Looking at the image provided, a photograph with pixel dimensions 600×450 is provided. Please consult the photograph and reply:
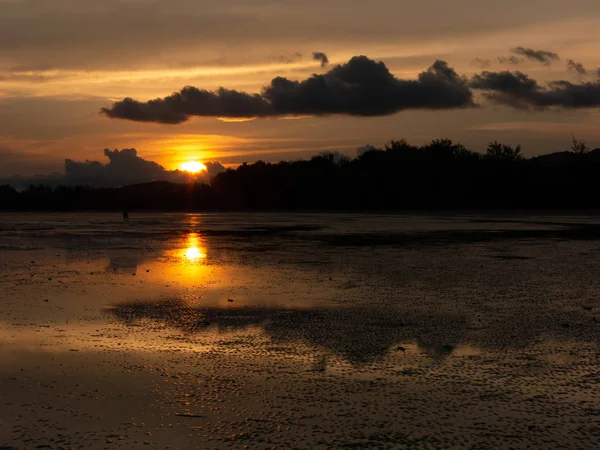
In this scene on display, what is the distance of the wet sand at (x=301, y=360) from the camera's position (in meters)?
5.71

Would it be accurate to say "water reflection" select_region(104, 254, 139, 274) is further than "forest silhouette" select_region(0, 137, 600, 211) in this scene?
No

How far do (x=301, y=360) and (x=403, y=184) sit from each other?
100 meters

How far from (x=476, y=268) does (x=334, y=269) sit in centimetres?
382

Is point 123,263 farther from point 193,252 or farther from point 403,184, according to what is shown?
point 403,184

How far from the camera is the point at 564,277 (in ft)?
52.8

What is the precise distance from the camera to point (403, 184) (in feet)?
351

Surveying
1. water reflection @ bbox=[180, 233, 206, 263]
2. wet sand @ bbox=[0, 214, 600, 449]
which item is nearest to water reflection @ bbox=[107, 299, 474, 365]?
wet sand @ bbox=[0, 214, 600, 449]

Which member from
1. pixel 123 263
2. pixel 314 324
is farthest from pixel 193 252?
pixel 314 324

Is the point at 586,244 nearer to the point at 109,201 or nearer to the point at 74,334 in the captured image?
the point at 74,334

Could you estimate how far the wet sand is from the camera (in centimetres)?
571

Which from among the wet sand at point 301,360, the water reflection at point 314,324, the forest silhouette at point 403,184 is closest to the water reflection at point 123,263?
the wet sand at point 301,360

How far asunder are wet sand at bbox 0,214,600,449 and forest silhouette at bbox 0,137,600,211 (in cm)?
8235

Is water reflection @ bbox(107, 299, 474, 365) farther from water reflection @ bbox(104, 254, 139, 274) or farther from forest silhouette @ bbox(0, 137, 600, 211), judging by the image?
forest silhouette @ bbox(0, 137, 600, 211)

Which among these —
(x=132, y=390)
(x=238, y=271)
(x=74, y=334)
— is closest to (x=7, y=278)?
(x=238, y=271)
